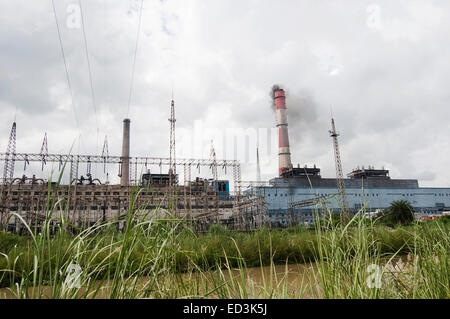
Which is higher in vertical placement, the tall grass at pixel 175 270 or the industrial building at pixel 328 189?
the industrial building at pixel 328 189

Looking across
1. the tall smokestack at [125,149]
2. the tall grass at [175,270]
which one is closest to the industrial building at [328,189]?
the tall smokestack at [125,149]

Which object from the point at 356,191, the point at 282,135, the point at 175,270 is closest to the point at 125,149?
the point at 282,135

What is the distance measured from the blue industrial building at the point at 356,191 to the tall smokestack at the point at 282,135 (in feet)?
5.45

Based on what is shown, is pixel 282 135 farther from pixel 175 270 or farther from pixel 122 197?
pixel 175 270

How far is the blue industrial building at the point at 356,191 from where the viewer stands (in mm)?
44969

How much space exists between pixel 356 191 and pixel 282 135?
1594 centimetres

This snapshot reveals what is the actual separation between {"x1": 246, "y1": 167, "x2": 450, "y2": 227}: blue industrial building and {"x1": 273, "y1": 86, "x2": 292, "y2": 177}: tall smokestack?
5.45ft

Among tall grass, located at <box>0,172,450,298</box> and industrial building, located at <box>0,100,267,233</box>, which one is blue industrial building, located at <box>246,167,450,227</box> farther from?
tall grass, located at <box>0,172,450,298</box>

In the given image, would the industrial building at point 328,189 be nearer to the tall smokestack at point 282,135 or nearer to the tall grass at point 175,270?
the tall smokestack at point 282,135

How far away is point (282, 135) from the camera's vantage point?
155 ft

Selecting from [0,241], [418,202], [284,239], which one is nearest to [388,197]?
[418,202]

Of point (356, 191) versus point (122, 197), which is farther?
point (356, 191)
